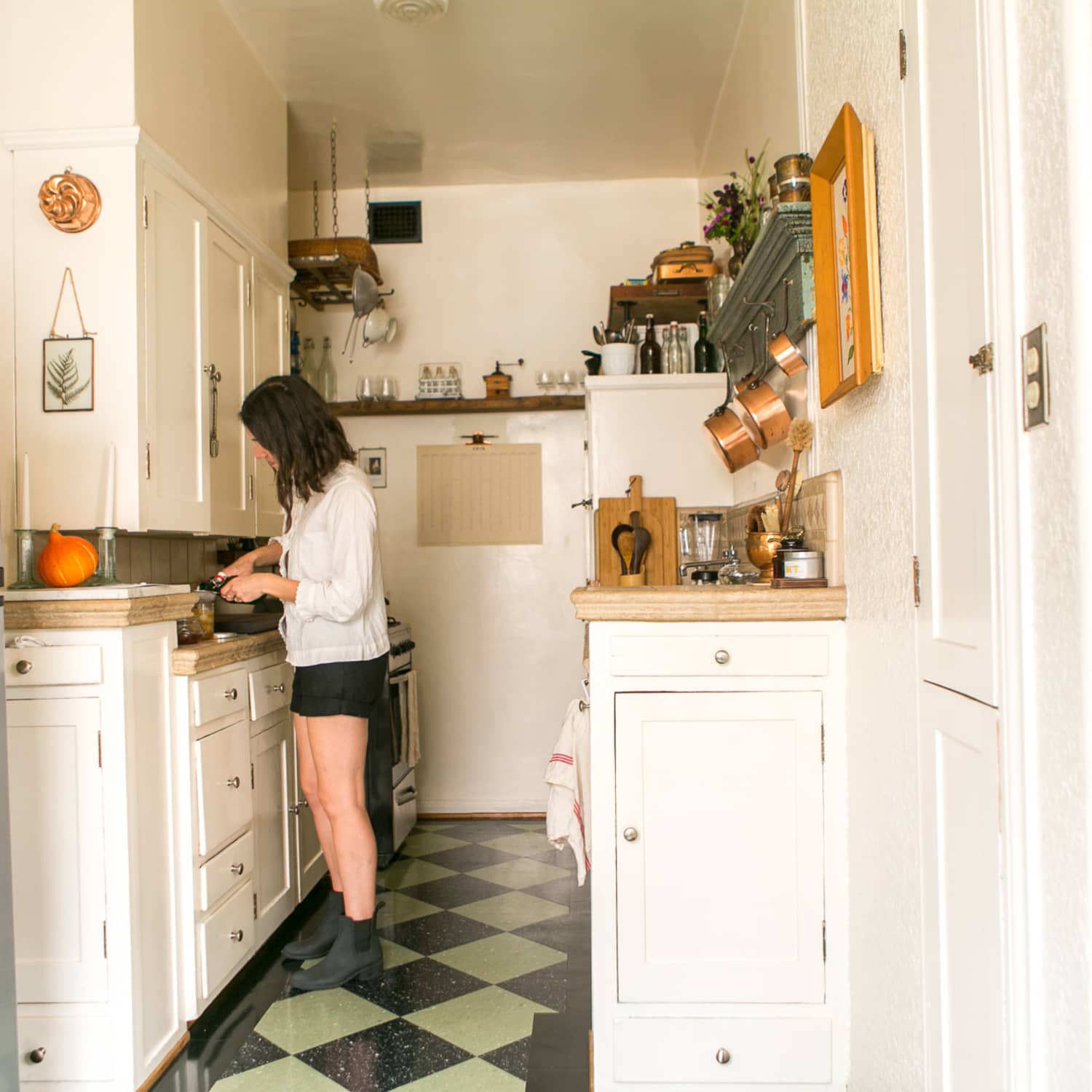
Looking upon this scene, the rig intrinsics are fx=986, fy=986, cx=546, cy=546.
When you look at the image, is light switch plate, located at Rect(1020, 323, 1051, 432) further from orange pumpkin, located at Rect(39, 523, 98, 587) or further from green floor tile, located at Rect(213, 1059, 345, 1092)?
orange pumpkin, located at Rect(39, 523, 98, 587)

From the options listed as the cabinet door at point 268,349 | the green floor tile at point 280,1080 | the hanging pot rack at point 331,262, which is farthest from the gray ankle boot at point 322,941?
the hanging pot rack at point 331,262

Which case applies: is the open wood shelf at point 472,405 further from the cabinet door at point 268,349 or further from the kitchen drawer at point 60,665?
the kitchen drawer at point 60,665

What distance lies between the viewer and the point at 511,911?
3.23 metres

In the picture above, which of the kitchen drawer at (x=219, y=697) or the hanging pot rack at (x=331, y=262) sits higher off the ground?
the hanging pot rack at (x=331, y=262)

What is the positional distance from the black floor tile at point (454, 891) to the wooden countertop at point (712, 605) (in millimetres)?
1747

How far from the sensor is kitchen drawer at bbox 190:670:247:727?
7.96ft

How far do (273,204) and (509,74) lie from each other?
1.00 metres

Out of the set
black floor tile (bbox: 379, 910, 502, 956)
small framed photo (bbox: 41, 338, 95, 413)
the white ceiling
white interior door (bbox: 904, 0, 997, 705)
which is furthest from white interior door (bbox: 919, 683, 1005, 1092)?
the white ceiling

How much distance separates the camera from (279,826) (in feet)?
9.92

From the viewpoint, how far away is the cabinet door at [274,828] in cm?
283

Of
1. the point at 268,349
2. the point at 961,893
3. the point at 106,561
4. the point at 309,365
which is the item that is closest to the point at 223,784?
the point at 106,561

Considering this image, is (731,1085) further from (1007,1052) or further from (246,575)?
(246,575)

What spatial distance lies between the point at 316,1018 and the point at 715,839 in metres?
1.20

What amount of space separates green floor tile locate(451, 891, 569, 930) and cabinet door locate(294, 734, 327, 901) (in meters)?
0.50
